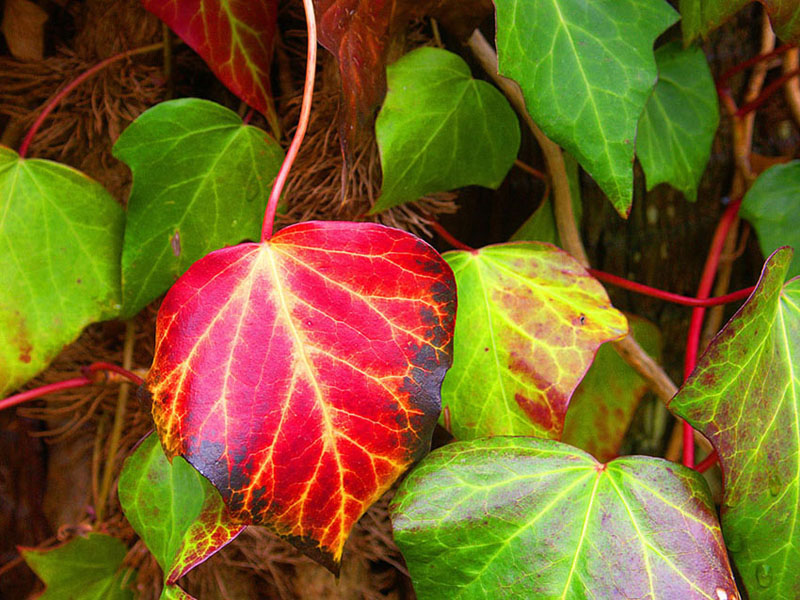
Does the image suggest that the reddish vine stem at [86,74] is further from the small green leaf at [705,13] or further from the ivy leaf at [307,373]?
the small green leaf at [705,13]

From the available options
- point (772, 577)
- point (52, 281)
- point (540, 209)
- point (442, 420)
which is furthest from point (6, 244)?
point (772, 577)

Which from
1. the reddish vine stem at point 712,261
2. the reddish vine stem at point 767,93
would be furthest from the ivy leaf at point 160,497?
the reddish vine stem at point 767,93

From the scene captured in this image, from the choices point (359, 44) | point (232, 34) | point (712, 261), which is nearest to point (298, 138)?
point (359, 44)

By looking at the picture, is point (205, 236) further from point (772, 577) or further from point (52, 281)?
point (772, 577)

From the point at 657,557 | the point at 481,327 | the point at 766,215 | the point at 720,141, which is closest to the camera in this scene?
the point at 657,557

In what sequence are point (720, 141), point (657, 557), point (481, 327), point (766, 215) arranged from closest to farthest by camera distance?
point (657, 557)
point (481, 327)
point (766, 215)
point (720, 141)

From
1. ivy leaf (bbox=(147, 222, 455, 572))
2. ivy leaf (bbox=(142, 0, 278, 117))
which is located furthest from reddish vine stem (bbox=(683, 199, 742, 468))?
ivy leaf (bbox=(142, 0, 278, 117))
